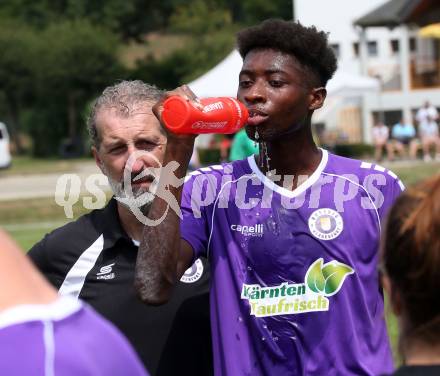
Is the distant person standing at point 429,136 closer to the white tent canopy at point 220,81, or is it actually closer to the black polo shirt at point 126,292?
the white tent canopy at point 220,81

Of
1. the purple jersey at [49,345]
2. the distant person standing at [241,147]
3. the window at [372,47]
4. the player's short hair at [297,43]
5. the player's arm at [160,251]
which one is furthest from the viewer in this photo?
the window at [372,47]

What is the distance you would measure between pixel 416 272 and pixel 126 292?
6.70 ft

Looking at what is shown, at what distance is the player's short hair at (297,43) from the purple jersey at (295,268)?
16.0 inches

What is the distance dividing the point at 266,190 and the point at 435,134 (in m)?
30.1

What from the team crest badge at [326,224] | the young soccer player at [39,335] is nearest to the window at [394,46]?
the team crest badge at [326,224]

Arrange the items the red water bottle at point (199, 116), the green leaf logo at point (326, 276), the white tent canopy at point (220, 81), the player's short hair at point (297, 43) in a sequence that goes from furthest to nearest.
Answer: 1. the white tent canopy at point (220, 81)
2. the player's short hair at point (297, 43)
3. the green leaf logo at point (326, 276)
4. the red water bottle at point (199, 116)

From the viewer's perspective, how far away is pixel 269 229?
11.4 ft

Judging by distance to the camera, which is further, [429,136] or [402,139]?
[402,139]

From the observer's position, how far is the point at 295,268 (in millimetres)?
3408

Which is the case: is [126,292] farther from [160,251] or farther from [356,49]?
[356,49]

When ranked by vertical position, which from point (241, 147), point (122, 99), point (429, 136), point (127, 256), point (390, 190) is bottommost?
point (429, 136)

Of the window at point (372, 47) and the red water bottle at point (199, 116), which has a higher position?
the window at point (372, 47)

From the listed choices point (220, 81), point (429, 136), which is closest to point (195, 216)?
point (220, 81)

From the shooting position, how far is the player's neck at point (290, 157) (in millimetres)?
3604
